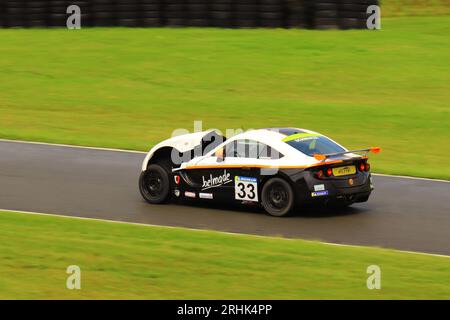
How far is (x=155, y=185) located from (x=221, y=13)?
14.7 metres

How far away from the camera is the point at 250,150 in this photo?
590 inches

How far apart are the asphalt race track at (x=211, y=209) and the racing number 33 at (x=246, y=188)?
282mm

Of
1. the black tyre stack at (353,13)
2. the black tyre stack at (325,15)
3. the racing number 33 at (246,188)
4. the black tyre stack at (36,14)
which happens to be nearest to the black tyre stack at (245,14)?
the black tyre stack at (325,15)

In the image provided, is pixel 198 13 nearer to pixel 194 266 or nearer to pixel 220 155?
pixel 220 155

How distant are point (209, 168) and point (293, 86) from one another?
11164 millimetres

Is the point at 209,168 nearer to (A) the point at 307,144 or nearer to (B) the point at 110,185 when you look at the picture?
(A) the point at 307,144

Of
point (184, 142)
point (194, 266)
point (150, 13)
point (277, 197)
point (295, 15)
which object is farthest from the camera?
point (150, 13)

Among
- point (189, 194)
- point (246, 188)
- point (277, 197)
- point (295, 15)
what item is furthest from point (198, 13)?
point (277, 197)

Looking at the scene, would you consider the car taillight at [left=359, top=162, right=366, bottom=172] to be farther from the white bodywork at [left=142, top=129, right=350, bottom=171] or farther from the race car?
the white bodywork at [left=142, top=129, right=350, bottom=171]

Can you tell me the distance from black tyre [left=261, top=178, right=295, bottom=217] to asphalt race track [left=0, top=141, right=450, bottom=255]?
0.48ft
